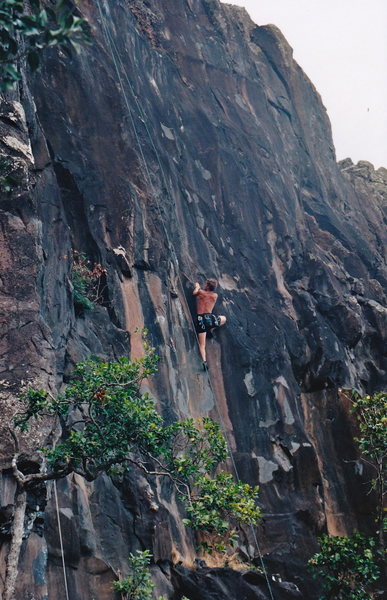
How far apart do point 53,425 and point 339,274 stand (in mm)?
15728

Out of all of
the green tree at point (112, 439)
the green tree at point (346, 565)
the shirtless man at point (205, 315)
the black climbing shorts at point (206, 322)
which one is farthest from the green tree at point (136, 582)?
the black climbing shorts at point (206, 322)

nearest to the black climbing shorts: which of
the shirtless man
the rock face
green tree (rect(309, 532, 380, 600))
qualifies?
the shirtless man

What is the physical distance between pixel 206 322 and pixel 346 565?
601 cm

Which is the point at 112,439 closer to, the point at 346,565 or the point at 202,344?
the point at 346,565

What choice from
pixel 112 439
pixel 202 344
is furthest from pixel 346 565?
pixel 112 439

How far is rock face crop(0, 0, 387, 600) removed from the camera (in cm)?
966

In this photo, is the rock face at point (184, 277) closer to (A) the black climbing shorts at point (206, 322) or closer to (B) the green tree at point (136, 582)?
(A) the black climbing shorts at point (206, 322)

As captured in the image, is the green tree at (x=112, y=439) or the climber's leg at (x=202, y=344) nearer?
the green tree at (x=112, y=439)

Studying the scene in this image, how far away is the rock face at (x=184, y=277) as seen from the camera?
31.7ft

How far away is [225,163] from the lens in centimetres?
1989

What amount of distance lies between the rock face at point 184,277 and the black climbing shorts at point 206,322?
17.4 inches

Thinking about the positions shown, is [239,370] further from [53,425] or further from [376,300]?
[376,300]

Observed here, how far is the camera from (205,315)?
14.9m

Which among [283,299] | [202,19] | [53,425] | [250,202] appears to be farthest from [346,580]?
[202,19]
